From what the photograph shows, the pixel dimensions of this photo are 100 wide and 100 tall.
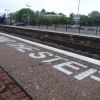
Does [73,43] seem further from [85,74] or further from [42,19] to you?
[42,19]

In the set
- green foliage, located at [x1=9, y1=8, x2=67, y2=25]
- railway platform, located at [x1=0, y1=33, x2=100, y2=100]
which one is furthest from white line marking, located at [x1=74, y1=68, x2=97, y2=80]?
green foliage, located at [x1=9, y1=8, x2=67, y2=25]

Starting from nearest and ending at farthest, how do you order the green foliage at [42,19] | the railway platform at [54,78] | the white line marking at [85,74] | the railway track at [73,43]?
the railway platform at [54,78]
the white line marking at [85,74]
the railway track at [73,43]
the green foliage at [42,19]

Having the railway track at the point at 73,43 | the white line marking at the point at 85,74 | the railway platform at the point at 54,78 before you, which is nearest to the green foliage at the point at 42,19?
the railway track at the point at 73,43

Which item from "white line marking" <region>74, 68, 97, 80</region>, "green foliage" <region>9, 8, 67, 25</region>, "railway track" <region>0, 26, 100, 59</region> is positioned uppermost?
"green foliage" <region>9, 8, 67, 25</region>

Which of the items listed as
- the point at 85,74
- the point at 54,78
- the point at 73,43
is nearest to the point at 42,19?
the point at 73,43

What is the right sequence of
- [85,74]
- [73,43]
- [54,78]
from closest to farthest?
[54,78] → [85,74] → [73,43]

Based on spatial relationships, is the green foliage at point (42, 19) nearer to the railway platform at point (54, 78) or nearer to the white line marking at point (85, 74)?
the railway platform at point (54, 78)

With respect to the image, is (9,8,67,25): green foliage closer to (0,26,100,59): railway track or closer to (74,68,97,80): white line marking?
(0,26,100,59): railway track

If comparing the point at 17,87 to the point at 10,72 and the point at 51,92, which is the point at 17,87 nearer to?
the point at 51,92

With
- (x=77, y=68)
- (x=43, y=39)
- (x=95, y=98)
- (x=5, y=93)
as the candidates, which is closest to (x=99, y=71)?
(x=77, y=68)

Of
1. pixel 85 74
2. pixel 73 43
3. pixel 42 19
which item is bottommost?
pixel 85 74

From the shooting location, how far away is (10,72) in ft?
15.5

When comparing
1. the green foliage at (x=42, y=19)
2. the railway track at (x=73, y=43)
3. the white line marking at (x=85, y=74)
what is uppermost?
the green foliage at (x=42, y=19)

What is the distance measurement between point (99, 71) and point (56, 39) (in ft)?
20.8
